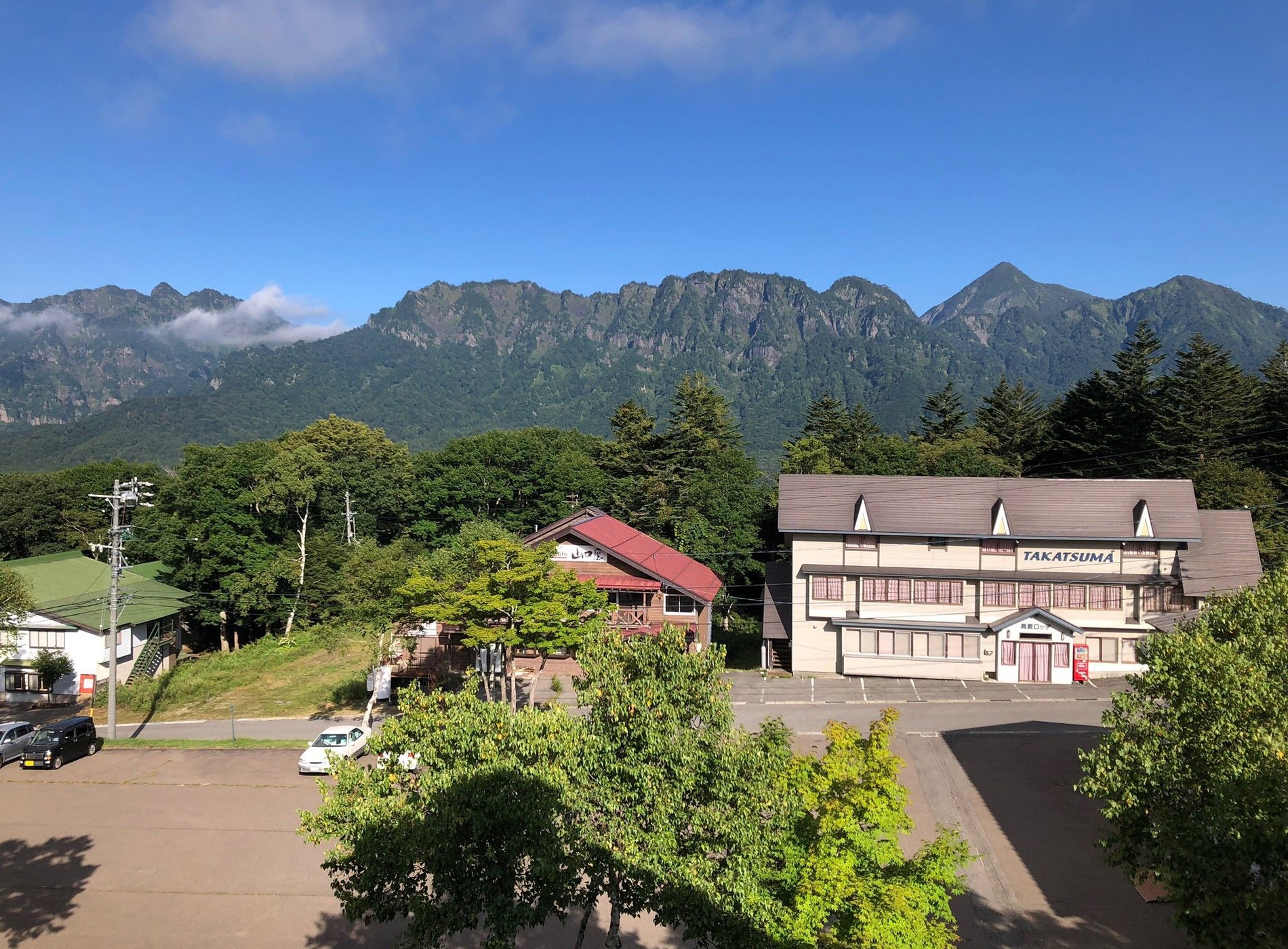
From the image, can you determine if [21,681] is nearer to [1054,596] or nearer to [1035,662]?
[1035,662]

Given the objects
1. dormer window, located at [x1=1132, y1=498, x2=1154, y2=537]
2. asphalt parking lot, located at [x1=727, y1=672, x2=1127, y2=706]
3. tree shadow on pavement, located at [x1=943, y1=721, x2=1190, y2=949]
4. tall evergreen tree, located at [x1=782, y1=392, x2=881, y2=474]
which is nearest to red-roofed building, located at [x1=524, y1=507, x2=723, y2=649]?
asphalt parking lot, located at [x1=727, y1=672, x2=1127, y2=706]

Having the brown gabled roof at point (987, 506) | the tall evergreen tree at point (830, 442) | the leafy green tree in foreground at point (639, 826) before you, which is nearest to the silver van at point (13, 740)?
the leafy green tree in foreground at point (639, 826)

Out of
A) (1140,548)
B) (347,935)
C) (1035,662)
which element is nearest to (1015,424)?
(1140,548)

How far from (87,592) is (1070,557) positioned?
151ft

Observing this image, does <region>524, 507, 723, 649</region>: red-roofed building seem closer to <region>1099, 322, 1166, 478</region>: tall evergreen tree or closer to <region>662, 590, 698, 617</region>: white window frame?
<region>662, 590, 698, 617</region>: white window frame

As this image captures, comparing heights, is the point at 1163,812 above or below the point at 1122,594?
below

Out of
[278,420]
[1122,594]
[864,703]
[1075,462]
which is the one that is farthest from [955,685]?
[278,420]

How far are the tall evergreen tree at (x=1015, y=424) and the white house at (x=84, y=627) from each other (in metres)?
55.7

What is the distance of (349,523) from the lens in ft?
174

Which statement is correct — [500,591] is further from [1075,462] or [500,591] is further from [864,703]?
[1075,462]

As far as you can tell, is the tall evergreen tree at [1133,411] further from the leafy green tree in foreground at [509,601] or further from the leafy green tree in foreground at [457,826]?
the leafy green tree in foreground at [457,826]

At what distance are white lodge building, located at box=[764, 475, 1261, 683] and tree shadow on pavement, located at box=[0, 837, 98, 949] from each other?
25.5 meters

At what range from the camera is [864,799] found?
391 inches

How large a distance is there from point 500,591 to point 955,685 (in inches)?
763
